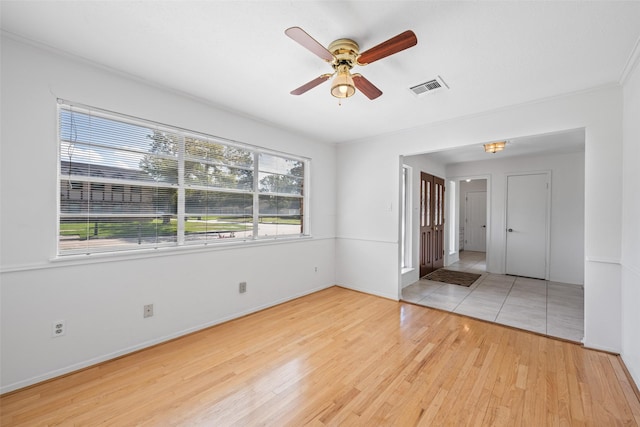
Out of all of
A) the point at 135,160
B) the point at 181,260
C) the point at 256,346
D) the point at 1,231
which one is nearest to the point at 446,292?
the point at 256,346

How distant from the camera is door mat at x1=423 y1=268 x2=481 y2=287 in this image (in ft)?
16.6

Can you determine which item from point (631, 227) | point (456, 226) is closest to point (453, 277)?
point (456, 226)

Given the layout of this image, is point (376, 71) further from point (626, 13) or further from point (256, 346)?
point (256, 346)

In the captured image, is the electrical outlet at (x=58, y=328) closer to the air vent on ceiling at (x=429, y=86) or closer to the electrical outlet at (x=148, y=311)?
the electrical outlet at (x=148, y=311)

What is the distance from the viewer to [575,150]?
4.98m

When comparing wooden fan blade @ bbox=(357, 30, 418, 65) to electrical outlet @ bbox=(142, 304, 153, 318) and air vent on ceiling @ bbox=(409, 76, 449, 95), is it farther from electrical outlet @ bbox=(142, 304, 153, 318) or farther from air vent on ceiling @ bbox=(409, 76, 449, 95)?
electrical outlet @ bbox=(142, 304, 153, 318)

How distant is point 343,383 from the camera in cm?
210

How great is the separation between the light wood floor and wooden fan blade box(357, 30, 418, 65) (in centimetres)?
239

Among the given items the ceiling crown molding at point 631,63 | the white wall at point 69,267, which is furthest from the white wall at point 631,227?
the white wall at point 69,267

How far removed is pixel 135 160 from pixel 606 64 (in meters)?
4.28

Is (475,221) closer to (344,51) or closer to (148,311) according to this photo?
(344,51)

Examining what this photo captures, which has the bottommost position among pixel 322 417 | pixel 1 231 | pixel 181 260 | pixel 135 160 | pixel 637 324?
pixel 322 417

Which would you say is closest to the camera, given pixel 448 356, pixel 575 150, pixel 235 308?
pixel 448 356

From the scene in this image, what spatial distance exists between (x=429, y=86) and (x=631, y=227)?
6.91 feet
